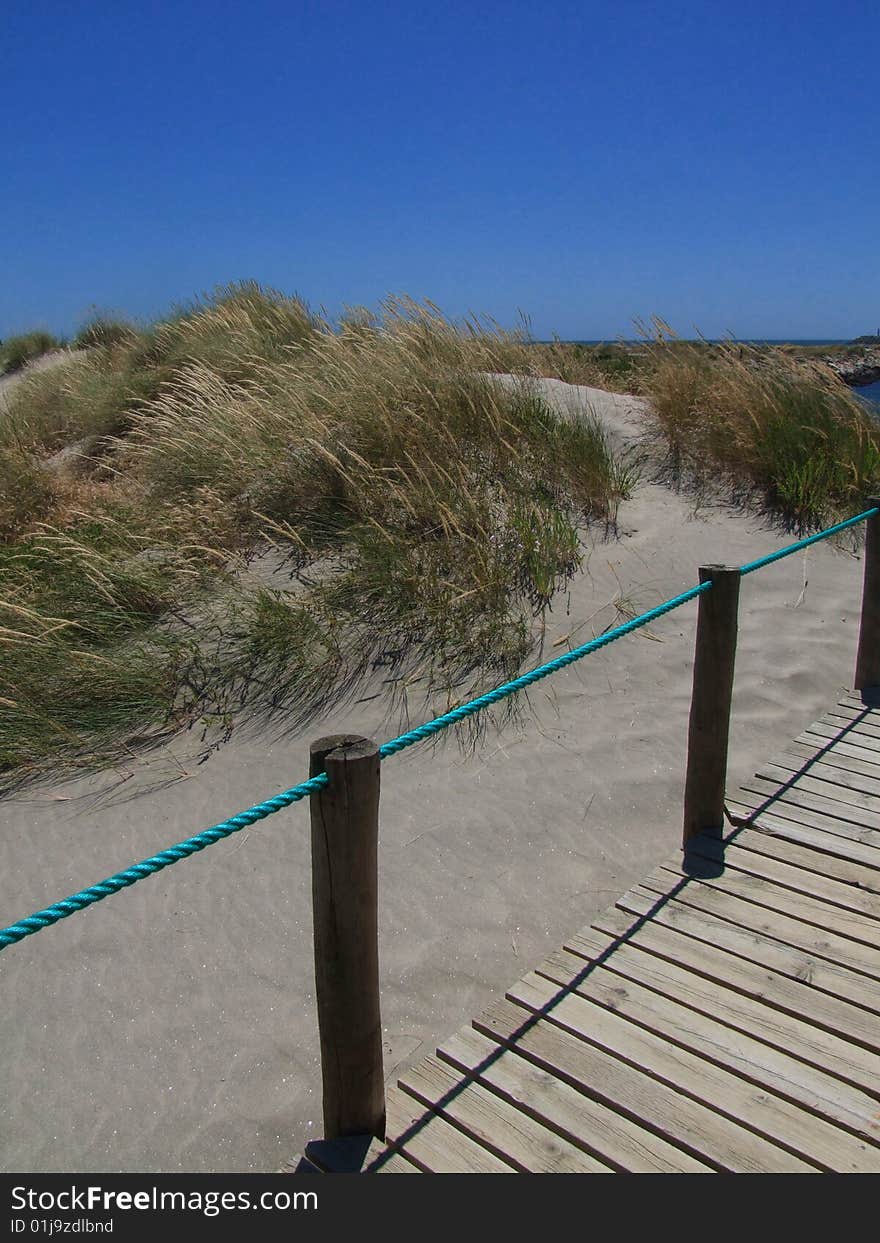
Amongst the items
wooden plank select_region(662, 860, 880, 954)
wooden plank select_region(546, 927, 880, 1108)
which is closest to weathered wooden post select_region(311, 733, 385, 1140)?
wooden plank select_region(546, 927, 880, 1108)

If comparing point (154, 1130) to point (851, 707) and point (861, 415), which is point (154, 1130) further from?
point (861, 415)

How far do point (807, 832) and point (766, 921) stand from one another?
66cm

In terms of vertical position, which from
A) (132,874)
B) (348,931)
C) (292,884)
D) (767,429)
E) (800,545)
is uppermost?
(767,429)

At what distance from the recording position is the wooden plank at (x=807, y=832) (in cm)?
354

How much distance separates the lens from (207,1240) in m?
2.16

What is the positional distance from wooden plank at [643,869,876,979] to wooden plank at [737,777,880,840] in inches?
25.8

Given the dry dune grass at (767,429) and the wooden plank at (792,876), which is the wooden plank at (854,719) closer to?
the wooden plank at (792,876)

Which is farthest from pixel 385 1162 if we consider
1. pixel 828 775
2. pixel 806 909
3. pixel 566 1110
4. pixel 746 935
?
pixel 828 775

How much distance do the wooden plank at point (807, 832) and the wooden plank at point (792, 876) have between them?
0.11 meters

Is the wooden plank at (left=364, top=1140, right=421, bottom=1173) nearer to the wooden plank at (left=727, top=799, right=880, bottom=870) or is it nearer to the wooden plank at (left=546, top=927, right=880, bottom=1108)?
the wooden plank at (left=546, top=927, right=880, bottom=1108)

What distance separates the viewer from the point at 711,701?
3.64m

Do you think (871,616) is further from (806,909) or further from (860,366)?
(860,366)

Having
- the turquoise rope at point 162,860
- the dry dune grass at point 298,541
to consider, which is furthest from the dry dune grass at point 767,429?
the turquoise rope at point 162,860

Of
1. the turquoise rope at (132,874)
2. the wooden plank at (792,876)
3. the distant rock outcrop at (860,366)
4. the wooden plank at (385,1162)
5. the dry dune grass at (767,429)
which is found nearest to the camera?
the turquoise rope at (132,874)
